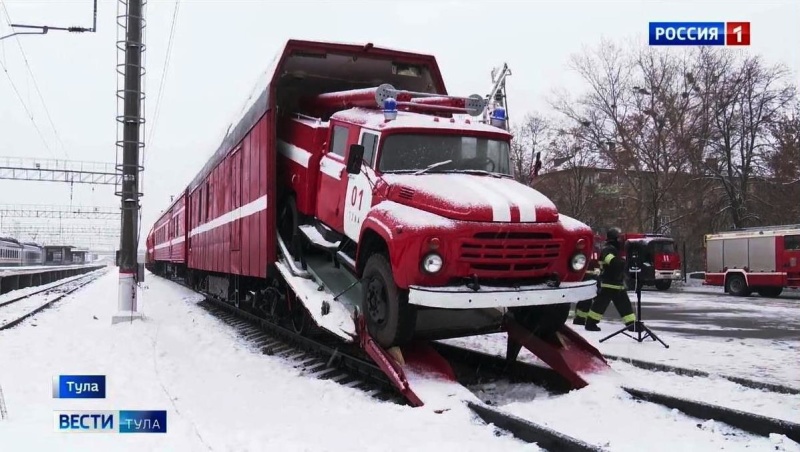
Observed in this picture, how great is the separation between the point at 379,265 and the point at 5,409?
3406 mm

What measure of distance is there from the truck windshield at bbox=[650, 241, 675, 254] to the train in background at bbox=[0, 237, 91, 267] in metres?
40.9

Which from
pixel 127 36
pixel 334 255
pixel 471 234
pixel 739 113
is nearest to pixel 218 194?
pixel 127 36

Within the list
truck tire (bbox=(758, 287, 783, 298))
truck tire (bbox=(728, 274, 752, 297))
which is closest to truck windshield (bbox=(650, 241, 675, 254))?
truck tire (bbox=(728, 274, 752, 297))

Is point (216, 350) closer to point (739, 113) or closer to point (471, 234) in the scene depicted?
point (471, 234)

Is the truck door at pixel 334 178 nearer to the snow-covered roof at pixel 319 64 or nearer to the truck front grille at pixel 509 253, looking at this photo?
the snow-covered roof at pixel 319 64

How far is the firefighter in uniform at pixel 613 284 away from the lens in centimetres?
1034

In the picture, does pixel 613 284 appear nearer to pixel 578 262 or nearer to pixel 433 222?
pixel 578 262

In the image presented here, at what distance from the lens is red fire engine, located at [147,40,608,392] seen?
5.98 metres

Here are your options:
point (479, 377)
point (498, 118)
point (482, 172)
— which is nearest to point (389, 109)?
point (482, 172)

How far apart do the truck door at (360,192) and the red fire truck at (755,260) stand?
22490mm

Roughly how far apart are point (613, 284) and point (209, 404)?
22.4 ft

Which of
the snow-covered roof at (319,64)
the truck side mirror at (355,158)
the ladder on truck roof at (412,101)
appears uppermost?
the snow-covered roof at (319,64)

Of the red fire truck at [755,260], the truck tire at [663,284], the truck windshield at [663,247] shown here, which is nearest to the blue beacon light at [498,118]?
the red fire truck at [755,260]

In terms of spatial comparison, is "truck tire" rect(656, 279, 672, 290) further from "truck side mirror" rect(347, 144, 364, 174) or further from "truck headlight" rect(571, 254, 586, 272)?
"truck side mirror" rect(347, 144, 364, 174)
